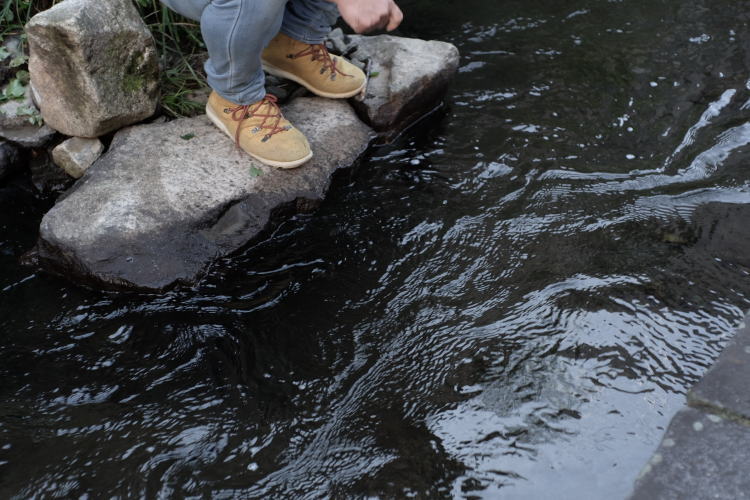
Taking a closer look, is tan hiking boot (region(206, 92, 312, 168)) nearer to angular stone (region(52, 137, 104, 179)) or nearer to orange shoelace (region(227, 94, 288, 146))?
orange shoelace (region(227, 94, 288, 146))

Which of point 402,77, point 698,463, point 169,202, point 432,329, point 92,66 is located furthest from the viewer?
point 402,77

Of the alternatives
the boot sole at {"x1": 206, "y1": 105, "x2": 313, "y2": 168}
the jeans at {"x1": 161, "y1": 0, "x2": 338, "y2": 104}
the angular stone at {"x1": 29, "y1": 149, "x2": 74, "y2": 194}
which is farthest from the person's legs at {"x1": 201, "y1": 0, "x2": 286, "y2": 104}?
the angular stone at {"x1": 29, "y1": 149, "x2": 74, "y2": 194}

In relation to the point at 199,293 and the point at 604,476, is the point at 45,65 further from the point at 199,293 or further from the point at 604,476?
the point at 604,476

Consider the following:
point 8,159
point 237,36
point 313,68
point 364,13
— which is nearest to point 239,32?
point 237,36

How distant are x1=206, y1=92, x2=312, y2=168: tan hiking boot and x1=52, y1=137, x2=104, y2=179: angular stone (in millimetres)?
736

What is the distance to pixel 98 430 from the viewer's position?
2404 millimetres

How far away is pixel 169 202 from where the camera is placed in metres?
3.19

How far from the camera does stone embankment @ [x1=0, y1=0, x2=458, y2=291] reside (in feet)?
10.0

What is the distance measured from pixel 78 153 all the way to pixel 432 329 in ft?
7.10

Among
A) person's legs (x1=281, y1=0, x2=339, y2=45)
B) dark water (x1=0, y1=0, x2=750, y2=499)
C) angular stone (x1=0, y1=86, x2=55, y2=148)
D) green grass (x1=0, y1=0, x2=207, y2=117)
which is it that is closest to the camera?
dark water (x1=0, y1=0, x2=750, y2=499)

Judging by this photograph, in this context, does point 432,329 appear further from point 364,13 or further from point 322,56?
point 322,56

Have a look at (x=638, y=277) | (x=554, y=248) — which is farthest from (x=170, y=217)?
(x=638, y=277)

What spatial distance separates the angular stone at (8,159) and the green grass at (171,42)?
0.70 metres

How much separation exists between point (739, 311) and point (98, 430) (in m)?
2.39
